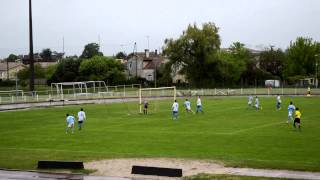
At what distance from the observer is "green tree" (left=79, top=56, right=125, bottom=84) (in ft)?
367

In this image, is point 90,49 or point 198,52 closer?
point 198,52

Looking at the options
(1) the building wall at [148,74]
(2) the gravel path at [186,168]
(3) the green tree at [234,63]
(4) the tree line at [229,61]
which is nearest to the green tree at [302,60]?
(4) the tree line at [229,61]

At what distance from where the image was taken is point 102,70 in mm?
113625

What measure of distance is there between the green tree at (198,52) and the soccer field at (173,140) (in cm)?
6364

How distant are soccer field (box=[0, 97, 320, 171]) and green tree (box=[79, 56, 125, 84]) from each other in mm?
63272

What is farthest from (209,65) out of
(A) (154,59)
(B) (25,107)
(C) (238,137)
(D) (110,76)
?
(C) (238,137)

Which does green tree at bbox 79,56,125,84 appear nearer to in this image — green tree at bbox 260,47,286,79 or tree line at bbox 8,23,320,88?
tree line at bbox 8,23,320,88

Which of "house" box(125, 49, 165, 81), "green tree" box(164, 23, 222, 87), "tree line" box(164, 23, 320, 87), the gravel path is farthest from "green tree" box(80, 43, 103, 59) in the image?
the gravel path

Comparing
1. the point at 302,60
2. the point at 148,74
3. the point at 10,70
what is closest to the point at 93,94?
the point at 148,74

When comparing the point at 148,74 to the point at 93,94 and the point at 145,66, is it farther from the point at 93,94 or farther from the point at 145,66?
the point at 93,94

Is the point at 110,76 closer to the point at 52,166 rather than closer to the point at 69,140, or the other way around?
Answer: the point at 69,140

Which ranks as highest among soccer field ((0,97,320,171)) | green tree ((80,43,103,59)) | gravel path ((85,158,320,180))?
green tree ((80,43,103,59))

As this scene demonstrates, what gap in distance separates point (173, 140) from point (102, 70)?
8339 cm

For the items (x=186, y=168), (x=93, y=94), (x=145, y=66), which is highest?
(x=145, y=66)
